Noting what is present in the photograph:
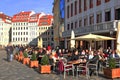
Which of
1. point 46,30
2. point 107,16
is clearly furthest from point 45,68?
point 46,30

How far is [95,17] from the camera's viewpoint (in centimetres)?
3916

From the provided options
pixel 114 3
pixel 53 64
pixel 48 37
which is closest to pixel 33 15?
pixel 48 37

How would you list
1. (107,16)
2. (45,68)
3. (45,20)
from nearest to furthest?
(45,68) → (107,16) → (45,20)

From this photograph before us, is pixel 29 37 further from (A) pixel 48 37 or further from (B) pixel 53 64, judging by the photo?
(B) pixel 53 64

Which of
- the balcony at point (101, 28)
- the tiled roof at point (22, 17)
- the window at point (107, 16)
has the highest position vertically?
the tiled roof at point (22, 17)

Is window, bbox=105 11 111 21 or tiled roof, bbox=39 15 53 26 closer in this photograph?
window, bbox=105 11 111 21

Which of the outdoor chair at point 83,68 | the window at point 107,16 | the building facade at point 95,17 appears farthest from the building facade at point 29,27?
the outdoor chair at point 83,68

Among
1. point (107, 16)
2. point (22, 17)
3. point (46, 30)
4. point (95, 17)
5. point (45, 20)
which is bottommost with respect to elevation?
point (107, 16)

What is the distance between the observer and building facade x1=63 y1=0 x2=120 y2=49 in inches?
1304

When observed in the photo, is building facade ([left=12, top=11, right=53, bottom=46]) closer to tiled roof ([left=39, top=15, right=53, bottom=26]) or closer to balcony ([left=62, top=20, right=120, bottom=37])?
tiled roof ([left=39, top=15, right=53, bottom=26])

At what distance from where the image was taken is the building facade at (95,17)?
109 feet

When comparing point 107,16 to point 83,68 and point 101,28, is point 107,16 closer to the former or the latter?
point 101,28

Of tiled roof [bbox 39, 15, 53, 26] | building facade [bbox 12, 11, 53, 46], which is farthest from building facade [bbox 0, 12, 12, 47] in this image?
tiled roof [bbox 39, 15, 53, 26]

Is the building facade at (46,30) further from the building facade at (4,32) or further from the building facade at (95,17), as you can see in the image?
the building facade at (95,17)
